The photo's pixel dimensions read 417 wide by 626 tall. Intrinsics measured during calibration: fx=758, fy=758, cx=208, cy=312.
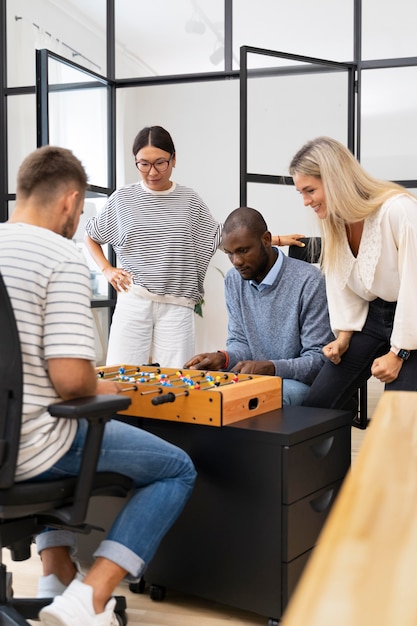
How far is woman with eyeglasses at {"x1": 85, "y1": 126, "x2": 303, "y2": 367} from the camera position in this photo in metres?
3.29

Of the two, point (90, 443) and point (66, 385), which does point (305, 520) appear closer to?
point (90, 443)

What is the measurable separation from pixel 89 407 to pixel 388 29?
4185mm

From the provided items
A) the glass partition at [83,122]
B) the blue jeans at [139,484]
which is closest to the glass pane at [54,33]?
the glass partition at [83,122]

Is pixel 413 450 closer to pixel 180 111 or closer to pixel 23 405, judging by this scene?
pixel 23 405

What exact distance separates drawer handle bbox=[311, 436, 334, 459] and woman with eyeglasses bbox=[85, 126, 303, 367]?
120 centimetres

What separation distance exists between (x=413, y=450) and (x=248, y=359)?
204cm

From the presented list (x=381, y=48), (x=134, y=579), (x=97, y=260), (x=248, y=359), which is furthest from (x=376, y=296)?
(x=381, y=48)

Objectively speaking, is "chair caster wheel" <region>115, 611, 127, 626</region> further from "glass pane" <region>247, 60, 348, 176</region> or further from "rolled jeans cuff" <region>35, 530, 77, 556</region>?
"glass pane" <region>247, 60, 348, 176</region>

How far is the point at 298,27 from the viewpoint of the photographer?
514 cm

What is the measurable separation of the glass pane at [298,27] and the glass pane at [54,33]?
1064 millimetres

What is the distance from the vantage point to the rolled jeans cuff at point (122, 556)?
1.76 meters

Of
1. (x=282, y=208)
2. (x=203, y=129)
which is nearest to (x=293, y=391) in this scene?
(x=282, y=208)

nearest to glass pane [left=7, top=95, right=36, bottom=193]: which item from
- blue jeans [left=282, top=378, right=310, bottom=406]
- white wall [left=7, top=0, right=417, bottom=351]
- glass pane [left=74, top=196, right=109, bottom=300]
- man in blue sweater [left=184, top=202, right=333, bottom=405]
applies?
white wall [left=7, top=0, right=417, bottom=351]

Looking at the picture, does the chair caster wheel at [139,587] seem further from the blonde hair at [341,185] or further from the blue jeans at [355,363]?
the blonde hair at [341,185]
